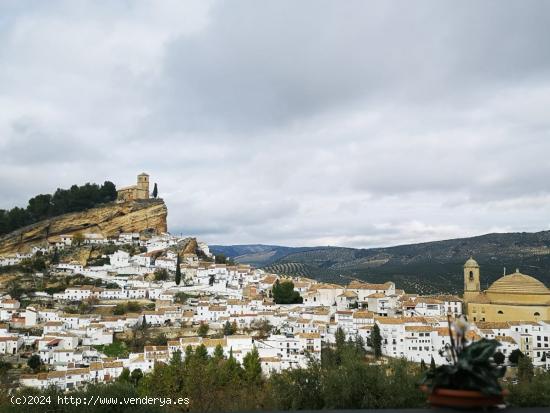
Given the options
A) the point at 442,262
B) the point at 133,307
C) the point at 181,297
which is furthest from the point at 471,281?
the point at 442,262

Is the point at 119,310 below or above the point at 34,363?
above

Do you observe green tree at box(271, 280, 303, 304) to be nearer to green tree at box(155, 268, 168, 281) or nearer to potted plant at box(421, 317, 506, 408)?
green tree at box(155, 268, 168, 281)

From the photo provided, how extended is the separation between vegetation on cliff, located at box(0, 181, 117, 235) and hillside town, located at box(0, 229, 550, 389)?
27.4 feet

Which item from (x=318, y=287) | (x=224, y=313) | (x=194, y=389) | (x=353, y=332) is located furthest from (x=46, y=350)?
(x=318, y=287)

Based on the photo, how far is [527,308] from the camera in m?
32.7

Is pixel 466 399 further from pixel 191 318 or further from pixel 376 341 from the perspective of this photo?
pixel 191 318

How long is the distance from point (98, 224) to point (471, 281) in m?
43.1

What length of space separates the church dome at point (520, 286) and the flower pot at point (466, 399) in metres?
34.0

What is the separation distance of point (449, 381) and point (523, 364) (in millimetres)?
23246

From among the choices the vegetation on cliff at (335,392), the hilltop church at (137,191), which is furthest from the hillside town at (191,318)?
the hilltop church at (137,191)

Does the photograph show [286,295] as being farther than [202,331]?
Yes

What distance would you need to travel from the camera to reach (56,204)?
6300 centimetres

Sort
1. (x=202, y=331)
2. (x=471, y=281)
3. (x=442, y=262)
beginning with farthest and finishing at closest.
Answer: (x=442, y=262), (x=471, y=281), (x=202, y=331)

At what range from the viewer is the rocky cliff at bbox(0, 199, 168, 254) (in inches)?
2286
